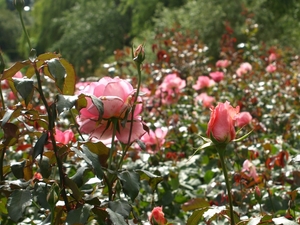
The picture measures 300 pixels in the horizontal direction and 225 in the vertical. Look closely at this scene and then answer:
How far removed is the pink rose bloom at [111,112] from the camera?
97 cm

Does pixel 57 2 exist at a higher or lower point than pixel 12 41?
lower

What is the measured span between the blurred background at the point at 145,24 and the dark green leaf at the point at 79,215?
0.90ft

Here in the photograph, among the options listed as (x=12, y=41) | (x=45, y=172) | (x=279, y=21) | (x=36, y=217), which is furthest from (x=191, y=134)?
(x=12, y=41)

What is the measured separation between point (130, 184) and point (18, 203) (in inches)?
7.2

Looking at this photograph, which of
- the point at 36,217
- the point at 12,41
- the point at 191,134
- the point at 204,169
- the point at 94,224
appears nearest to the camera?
the point at 94,224

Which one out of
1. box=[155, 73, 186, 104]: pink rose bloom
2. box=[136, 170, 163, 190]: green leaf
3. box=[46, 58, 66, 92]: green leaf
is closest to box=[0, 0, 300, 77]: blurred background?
box=[46, 58, 66, 92]: green leaf

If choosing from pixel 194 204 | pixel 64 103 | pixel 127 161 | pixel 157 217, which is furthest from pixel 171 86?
pixel 64 103

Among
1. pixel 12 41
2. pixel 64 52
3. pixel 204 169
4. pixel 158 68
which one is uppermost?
pixel 12 41

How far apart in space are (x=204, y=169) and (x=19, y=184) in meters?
0.99

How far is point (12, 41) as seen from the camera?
116 ft

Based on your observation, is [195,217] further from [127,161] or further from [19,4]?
[127,161]

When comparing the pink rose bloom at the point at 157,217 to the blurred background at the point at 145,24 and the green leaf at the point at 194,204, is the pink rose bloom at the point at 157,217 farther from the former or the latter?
the blurred background at the point at 145,24

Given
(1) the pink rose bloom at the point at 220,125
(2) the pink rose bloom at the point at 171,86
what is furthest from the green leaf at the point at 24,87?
(2) the pink rose bloom at the point at 171,86

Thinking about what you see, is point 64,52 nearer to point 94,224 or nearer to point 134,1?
point 134,1
